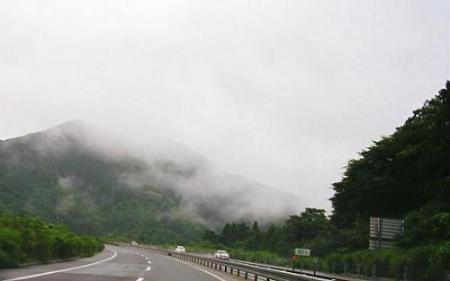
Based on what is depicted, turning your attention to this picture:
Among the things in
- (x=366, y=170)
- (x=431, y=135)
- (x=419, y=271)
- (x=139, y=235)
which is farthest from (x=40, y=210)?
(x=419, y=271)

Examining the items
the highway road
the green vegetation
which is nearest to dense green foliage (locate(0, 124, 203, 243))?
the green vegetation

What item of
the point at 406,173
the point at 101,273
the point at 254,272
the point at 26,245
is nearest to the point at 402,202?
the point at 406,173

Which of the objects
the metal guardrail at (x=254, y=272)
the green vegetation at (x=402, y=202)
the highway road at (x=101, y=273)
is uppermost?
the green vegetation at (x=402, y=202)

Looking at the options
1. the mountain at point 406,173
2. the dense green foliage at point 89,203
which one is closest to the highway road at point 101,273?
the mountain at point 406,173

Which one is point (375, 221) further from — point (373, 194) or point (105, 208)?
point (105, 208)

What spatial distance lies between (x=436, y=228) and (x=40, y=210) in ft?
357

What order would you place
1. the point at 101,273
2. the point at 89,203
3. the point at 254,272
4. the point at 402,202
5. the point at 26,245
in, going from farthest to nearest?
the point at 89,203 < the point at 402,202 < the point at 26,245 < the point at 254,272 < the point at 101,273

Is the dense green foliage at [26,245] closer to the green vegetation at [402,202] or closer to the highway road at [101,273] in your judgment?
the highway road at [101,273]

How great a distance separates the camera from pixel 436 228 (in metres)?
39.9

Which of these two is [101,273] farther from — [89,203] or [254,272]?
[89,203]

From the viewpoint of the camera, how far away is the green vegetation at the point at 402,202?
38.1m

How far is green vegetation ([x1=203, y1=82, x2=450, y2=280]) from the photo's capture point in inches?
1500

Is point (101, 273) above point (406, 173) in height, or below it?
below

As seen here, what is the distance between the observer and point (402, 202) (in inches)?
2251
